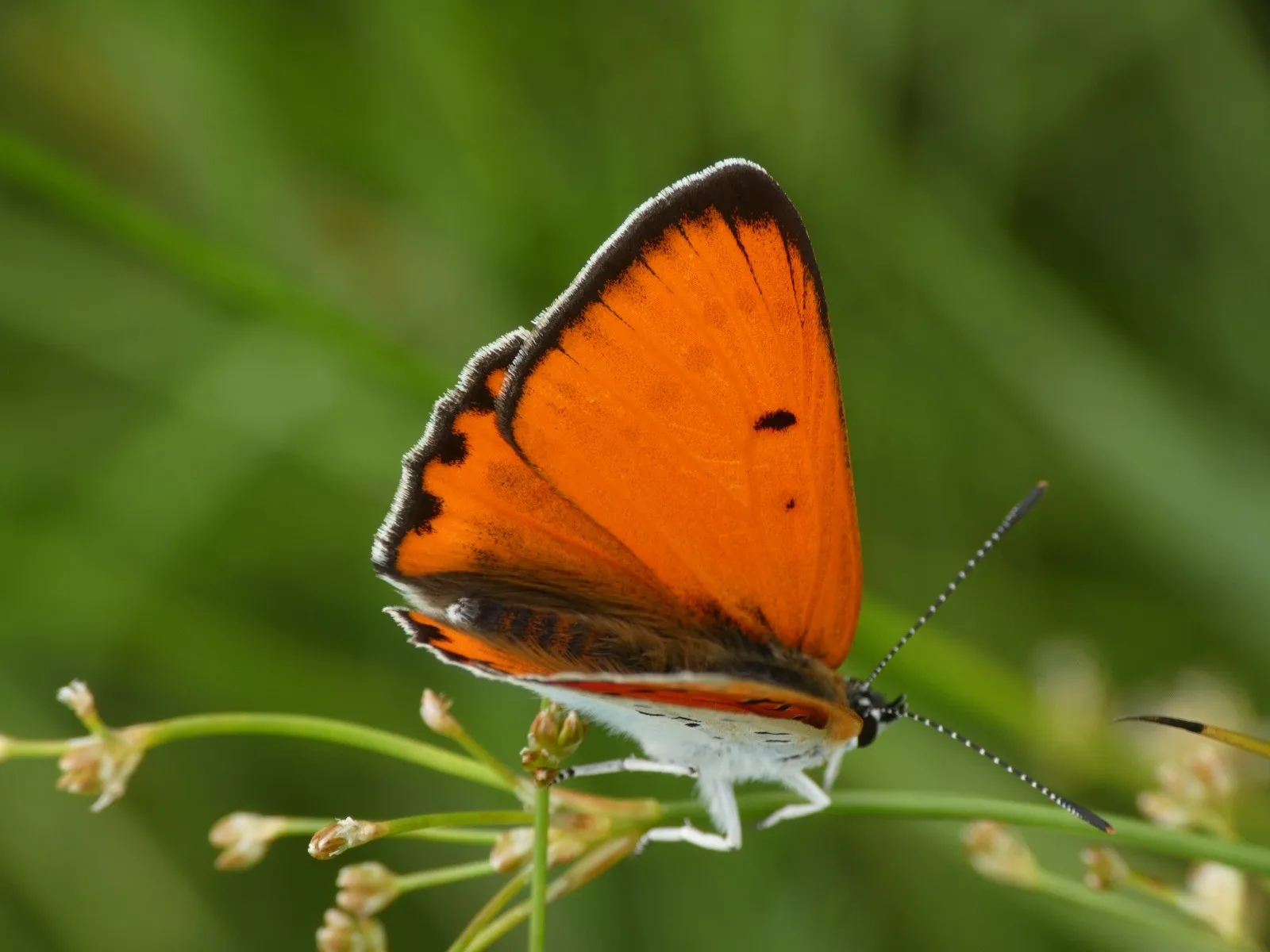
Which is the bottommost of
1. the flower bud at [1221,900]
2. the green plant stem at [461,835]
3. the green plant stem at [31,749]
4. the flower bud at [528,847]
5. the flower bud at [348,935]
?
the green plant stem at [31,749]

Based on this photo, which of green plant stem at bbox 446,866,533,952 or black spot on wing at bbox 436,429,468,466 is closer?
green plant stem at bbox 446,866,533,952

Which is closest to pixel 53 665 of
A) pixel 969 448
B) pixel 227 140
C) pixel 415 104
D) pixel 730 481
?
pixel 227 140

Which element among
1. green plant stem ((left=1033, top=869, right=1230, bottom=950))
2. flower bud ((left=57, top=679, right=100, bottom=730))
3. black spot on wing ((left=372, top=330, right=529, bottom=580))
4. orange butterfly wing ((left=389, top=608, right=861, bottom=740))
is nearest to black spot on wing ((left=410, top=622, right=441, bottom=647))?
orange butterfly wing ((left=389, top=608, right=861, bottom=740))

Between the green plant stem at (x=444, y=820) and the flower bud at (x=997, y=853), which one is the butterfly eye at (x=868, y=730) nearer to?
the flower bud at (x=997, y=853)

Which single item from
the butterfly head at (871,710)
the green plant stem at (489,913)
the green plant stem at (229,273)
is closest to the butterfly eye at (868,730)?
the butterfly head at (871,710)

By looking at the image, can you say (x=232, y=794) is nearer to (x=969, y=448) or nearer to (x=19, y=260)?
(x=19, y=260)

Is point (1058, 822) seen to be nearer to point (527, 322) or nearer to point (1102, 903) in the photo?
point (1102, 903)

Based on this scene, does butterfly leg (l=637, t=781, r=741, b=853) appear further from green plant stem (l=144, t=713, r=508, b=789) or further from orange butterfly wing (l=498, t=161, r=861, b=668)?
green plant stem (l=144, t=713, r=508, b=789)
